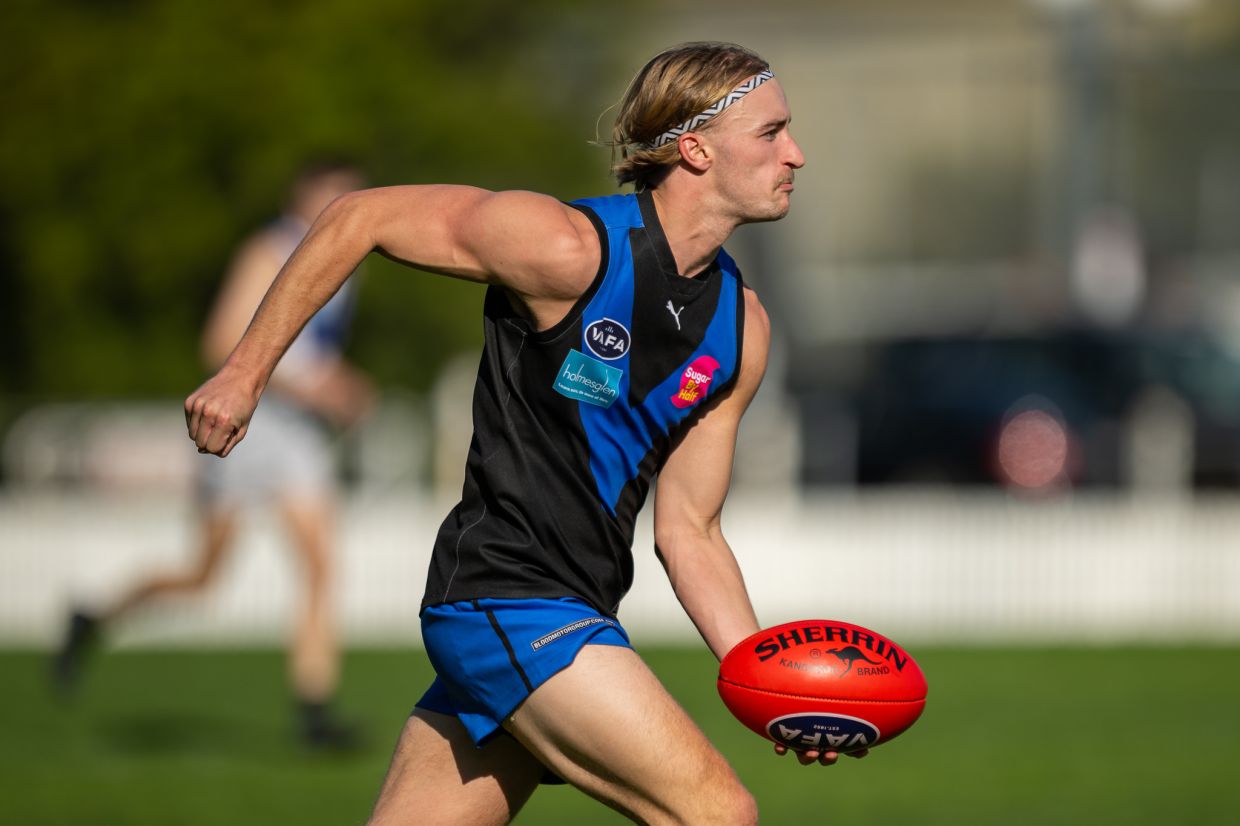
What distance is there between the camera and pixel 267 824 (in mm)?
6586

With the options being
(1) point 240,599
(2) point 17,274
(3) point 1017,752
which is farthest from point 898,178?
(3) point 1017,752

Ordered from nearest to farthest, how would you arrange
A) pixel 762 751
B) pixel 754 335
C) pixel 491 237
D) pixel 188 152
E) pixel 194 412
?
pixel 194 412 → pixel 491 237 → pixel 754 335 → pixel 762 751 → pixel 188 152

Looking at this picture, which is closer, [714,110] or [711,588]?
[714,110]

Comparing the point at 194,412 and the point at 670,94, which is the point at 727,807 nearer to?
the point at 194,412

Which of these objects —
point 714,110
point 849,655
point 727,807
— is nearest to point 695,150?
point 714,110

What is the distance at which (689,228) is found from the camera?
164 inches

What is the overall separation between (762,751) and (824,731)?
4.57 meters

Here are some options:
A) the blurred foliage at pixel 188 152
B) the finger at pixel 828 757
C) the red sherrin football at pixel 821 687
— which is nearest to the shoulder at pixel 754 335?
the red sherrin football at pixel 821 687

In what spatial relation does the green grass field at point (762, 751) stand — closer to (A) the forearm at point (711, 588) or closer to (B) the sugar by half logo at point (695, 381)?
(A) the forearm at point (711, 588)

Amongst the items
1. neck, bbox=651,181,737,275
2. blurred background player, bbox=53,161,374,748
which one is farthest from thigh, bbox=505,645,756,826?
blurred background player, bbox=53,161,374,748

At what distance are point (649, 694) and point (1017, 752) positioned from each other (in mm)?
4815

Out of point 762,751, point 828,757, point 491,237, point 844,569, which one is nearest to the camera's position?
point 491,237

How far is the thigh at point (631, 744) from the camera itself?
12.4 feet

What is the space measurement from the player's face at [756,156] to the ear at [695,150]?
23mm
